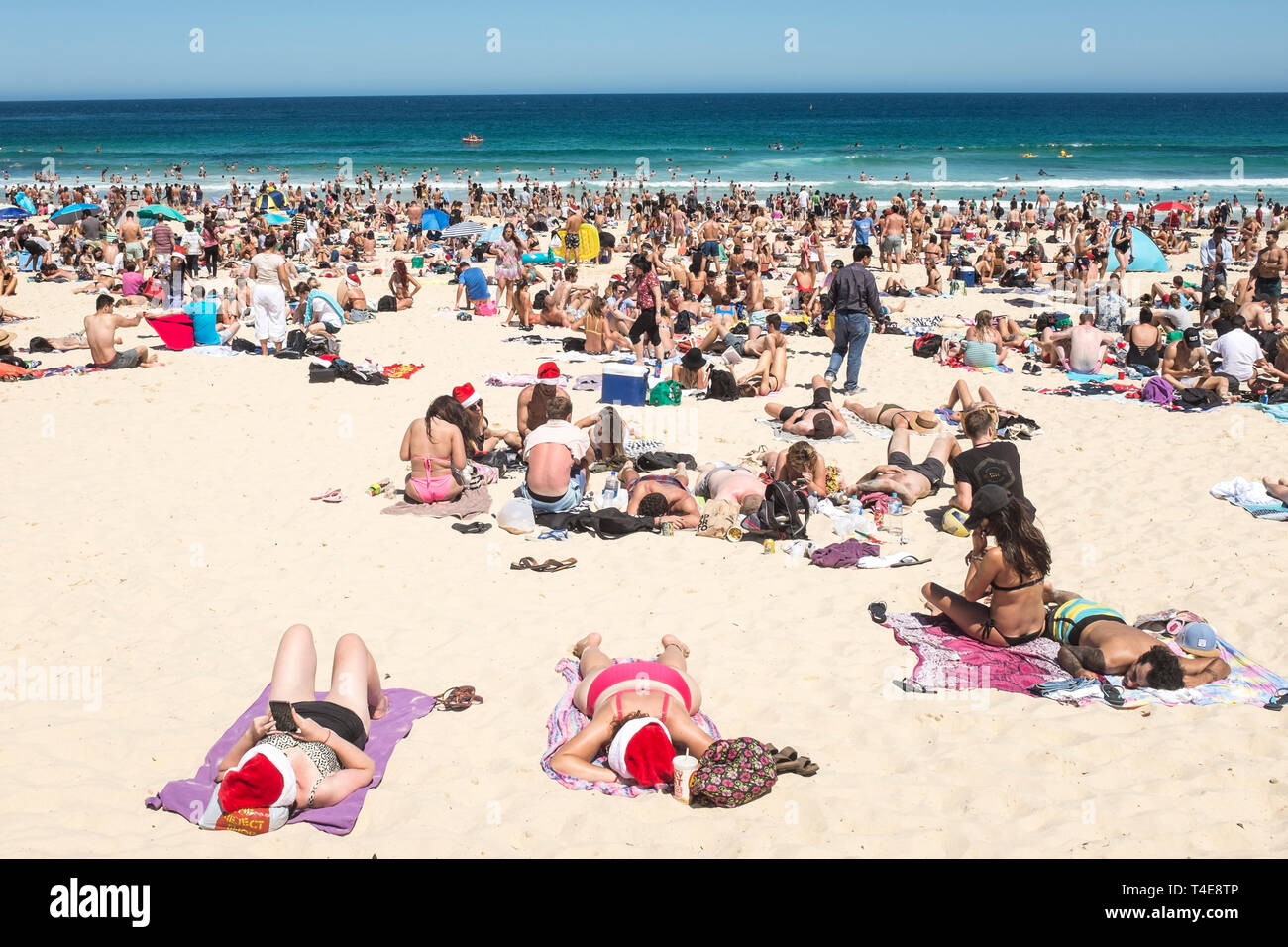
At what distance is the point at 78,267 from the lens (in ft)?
61.8

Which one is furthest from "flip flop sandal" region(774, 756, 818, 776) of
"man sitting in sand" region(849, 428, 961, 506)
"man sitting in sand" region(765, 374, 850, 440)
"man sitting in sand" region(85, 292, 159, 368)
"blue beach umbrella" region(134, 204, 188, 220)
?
"blue beach umbrella" region(134, 204, 188, 220)

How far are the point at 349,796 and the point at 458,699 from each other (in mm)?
874

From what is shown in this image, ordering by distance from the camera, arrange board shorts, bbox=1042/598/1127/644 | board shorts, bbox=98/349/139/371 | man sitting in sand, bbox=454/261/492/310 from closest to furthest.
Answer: board shorts, bbox=1042/598/1127/644 < board shorts, bbox=98/349/139/371 < man sitting in sand, bbox=454/261/492/310

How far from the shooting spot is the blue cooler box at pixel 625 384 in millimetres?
10141

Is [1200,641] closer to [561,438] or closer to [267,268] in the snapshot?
[561,438]

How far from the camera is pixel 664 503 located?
7.02 metres

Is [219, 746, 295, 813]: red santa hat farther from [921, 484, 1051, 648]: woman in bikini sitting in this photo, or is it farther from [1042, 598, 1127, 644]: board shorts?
[1042, 598, 1127, 644]: board shorts

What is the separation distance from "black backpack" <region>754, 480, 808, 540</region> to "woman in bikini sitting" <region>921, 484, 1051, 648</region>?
168cm

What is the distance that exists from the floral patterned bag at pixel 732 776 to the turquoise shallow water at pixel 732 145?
3730cm

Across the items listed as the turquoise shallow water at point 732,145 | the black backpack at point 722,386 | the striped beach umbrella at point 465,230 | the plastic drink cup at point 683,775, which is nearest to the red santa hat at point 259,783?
the plastic drink cup at point 683,775

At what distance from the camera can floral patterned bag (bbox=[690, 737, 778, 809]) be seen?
380cm
